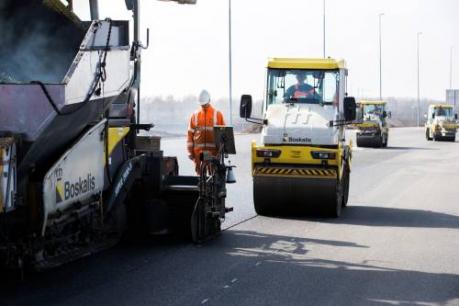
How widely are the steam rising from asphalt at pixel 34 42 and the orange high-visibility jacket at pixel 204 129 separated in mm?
3946

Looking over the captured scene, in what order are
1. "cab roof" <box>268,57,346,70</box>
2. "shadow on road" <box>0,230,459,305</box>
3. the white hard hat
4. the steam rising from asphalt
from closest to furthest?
1. "shadow on road" <box>0,230,459,305</box>
2. the steam rising from asphalt
3. the white hard hat
4. "cab roof" <box>268,57,346,70</box>

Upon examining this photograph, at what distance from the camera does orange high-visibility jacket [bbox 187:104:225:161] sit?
11688mm

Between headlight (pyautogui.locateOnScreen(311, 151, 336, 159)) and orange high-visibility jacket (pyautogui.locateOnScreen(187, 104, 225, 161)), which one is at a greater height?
orange high-visibility jacket (pyautogui.locateOnScreen(187, 104, 225, 161))

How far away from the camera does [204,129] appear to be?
38.3ft

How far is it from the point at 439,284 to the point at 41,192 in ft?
11.9

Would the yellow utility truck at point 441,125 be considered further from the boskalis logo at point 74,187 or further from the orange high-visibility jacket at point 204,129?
the boskalis logo at point 74,187

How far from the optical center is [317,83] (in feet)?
44.4

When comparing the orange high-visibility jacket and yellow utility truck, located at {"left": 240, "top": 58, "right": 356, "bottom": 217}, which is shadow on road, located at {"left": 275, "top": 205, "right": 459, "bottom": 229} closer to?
yellow utility truck, located at {"left": 240, "top": 58, "right": 356, "bottom": 217}

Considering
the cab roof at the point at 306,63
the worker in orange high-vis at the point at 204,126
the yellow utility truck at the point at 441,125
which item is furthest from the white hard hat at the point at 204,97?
the yellow utility truck at the point at 441,125

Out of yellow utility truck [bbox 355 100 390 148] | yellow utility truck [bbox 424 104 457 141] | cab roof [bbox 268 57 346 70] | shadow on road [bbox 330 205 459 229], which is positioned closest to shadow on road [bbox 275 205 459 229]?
shadow on road [bbox 330 205 459 229]

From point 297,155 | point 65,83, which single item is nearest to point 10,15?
point 65,83

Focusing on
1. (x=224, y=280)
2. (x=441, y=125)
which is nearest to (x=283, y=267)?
(x=224, y=280)

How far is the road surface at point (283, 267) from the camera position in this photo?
717 centimetres

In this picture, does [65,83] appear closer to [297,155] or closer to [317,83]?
[297,155]
